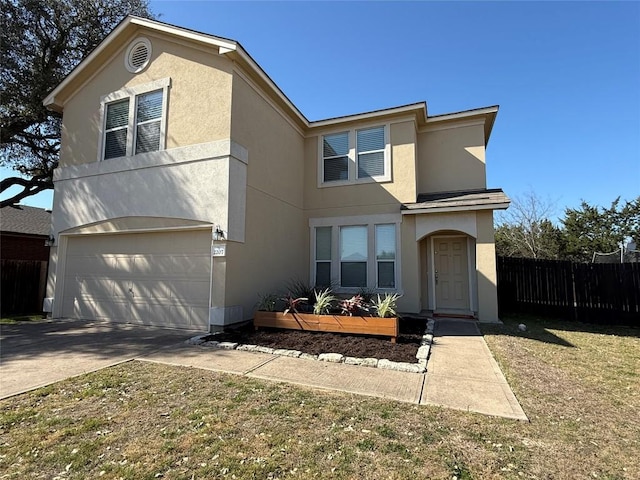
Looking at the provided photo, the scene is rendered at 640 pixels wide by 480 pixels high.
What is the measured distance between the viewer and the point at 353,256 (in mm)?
10867

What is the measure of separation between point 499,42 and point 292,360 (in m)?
10.4

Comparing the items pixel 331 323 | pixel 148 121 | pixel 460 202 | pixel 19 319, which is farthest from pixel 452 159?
pixel 19 319

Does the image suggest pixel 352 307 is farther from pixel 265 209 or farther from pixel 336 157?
pixel 336 157

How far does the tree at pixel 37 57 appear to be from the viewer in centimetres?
1130

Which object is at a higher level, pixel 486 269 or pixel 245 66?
pixel 245 66

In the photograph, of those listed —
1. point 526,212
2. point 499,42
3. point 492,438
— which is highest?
point 499,42

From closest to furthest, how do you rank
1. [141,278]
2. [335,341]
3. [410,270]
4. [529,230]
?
1. [335,341]
2. [141,278]
3. [410,270]
4. [529,230]

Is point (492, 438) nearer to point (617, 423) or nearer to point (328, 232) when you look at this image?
point (617, 423)

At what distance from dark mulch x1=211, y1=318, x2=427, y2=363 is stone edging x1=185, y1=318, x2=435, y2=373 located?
0.14m

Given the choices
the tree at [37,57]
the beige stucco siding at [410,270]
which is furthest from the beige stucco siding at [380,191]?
the tree at [37,57]

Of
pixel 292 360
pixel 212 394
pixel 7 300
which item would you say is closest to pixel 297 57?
pixel 292 360

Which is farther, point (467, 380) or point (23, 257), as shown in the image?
point (23, 257)

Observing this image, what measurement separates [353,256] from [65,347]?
302 inches

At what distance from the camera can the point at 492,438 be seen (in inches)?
125
